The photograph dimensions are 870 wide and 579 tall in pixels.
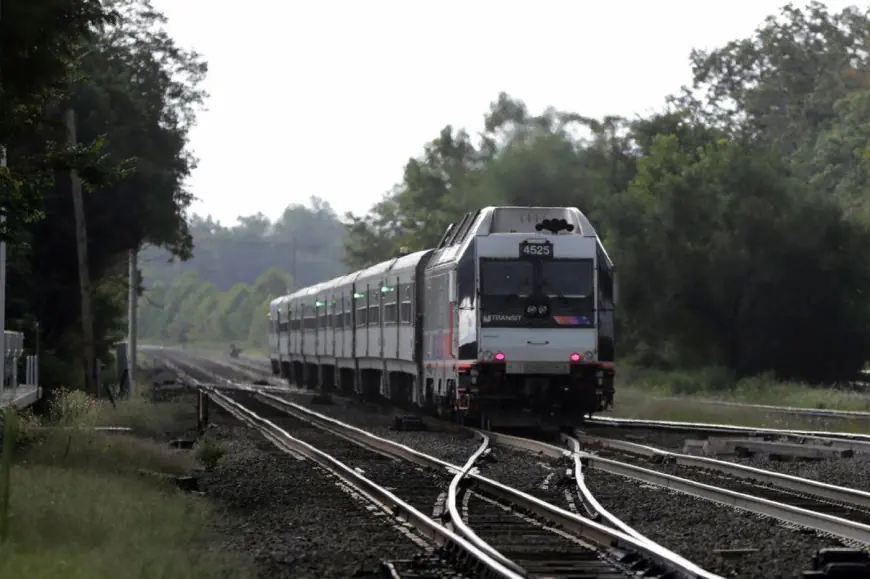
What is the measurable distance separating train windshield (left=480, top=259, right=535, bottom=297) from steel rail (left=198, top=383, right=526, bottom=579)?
3.97 metres

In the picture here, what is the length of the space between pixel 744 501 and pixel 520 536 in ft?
9.66

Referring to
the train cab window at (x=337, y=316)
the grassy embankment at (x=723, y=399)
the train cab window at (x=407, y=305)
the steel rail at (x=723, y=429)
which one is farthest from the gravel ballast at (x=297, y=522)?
the train cab window at (x=337, y=316)

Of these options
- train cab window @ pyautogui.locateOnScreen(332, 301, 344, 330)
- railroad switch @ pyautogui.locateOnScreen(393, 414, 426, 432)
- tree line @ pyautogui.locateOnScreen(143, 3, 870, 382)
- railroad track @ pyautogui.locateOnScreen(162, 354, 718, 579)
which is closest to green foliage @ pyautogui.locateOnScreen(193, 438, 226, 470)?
railroad track @ pyautogui.locateOnScreen(162, 354, 718, 579)

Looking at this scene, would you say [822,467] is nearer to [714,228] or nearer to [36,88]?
[36,88]

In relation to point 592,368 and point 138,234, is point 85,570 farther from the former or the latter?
point 138,234

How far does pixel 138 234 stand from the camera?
46844 mm

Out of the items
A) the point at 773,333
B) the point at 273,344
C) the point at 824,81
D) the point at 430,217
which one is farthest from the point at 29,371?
the point at 824,81

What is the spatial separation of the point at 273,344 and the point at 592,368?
39095mm

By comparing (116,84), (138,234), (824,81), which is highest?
(824,81)

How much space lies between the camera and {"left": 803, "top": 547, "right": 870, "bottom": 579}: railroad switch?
9195 mm

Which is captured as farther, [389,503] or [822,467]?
[822,467]

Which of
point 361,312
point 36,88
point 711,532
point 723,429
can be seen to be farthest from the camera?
point 361,312

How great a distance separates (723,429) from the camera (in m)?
25.8

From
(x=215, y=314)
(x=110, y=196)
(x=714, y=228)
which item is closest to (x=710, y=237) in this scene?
(x=714, y=228)
